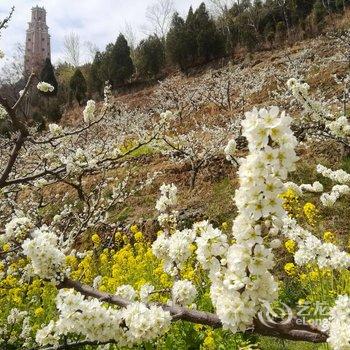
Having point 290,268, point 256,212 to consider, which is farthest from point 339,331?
point 290,268

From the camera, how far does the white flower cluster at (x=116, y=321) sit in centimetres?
199

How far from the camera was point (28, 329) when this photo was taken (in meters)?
5.40

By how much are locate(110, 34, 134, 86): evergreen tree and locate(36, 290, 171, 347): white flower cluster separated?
133 ft

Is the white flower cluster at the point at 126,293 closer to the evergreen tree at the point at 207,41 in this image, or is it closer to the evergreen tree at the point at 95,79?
the evergreen tree at the point at 207,41

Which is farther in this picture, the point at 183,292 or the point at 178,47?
the point at 178,47

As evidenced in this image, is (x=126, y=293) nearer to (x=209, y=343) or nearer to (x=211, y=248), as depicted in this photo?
(x=211, y=248)

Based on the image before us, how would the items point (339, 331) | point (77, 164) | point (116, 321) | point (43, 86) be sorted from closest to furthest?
1. point (339, 331)
2. point (116, 321)
3. point (77, 164)
4. point (43, 86)

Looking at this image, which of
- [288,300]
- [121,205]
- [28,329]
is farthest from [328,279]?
[121,205]

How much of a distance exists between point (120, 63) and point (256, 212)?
137ft

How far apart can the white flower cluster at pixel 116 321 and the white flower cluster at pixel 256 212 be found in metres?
0.43

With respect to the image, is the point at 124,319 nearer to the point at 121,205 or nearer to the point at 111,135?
the point at 121,205

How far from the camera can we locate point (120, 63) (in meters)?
41.7

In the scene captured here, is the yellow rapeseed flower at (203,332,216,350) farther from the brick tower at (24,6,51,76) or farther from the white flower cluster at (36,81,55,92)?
the brick tower at (24,6,51,76)

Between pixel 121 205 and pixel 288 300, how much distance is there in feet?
27.4
